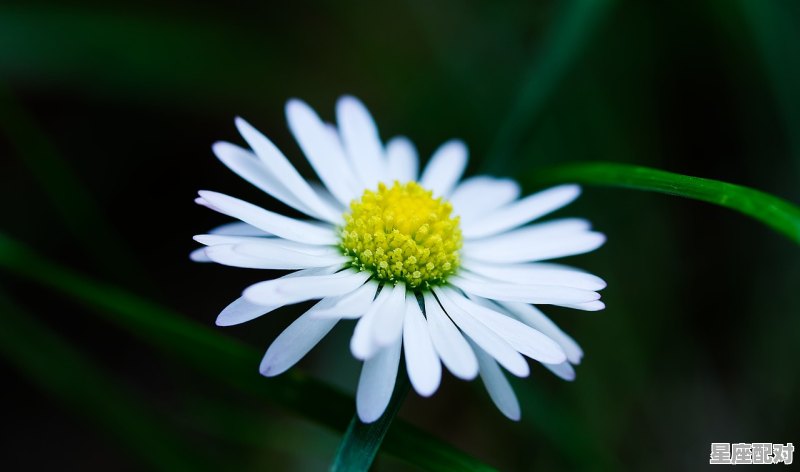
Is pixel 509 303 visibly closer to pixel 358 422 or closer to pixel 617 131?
pixel 358 422

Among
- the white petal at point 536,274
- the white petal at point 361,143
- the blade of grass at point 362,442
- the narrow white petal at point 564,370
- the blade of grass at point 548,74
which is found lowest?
the blade of grass at point 362,442

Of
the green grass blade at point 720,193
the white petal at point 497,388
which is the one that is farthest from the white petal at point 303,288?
the green grass blade at point 720,193

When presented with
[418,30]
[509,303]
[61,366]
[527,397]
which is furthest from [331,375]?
[418,30]

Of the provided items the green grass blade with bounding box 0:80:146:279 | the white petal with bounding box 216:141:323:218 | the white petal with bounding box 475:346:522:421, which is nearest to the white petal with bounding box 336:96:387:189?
the white petal with bounding box 216:141:323:218

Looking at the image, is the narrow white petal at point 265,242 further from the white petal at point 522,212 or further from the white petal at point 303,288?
the white petal at point 522,212

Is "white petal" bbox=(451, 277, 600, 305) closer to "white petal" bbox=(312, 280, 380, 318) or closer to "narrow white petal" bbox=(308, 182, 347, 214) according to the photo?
"white petal" bbox=(312, 280, 380, 318)

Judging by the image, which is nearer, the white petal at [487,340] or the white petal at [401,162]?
the white petal at [487,340]

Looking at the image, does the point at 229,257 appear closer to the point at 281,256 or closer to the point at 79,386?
the point at 281,256
